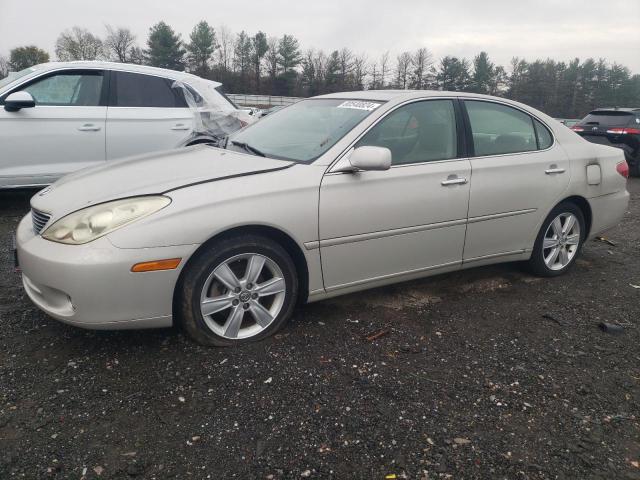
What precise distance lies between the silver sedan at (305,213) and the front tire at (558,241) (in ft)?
0.06

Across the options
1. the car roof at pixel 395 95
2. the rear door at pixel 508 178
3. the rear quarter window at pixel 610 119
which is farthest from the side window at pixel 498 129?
the rear quarter window at pixel 610 119

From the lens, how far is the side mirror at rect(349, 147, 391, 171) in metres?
2.99

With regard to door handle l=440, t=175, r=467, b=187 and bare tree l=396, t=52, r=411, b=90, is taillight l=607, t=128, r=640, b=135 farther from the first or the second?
bare tree l=396, t=52, r=411, b=90

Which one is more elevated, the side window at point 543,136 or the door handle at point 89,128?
the side window at point 543,136

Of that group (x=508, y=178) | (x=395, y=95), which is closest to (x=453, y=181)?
(x=508, y=178)

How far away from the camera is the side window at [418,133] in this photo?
3.36 m

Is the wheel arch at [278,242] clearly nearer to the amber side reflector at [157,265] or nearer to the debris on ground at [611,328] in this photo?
the amber side reflector at [157,265]

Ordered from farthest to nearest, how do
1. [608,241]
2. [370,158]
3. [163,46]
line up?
[163,46]
[608,241]
[370,158]

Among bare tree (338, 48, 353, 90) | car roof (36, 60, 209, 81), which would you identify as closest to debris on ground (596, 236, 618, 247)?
car roof (36, 60, 209, 81)

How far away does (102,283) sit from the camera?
8.14 feet

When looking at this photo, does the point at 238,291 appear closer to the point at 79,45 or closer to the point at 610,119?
the point at 610,119

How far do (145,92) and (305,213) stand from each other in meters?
4.28

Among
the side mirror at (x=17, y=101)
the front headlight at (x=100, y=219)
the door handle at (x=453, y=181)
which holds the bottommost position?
the front headlight at (x=100, y=219)

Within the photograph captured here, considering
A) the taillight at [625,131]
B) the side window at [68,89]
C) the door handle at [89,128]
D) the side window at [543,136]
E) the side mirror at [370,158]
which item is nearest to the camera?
the side mirror at [370,158]
